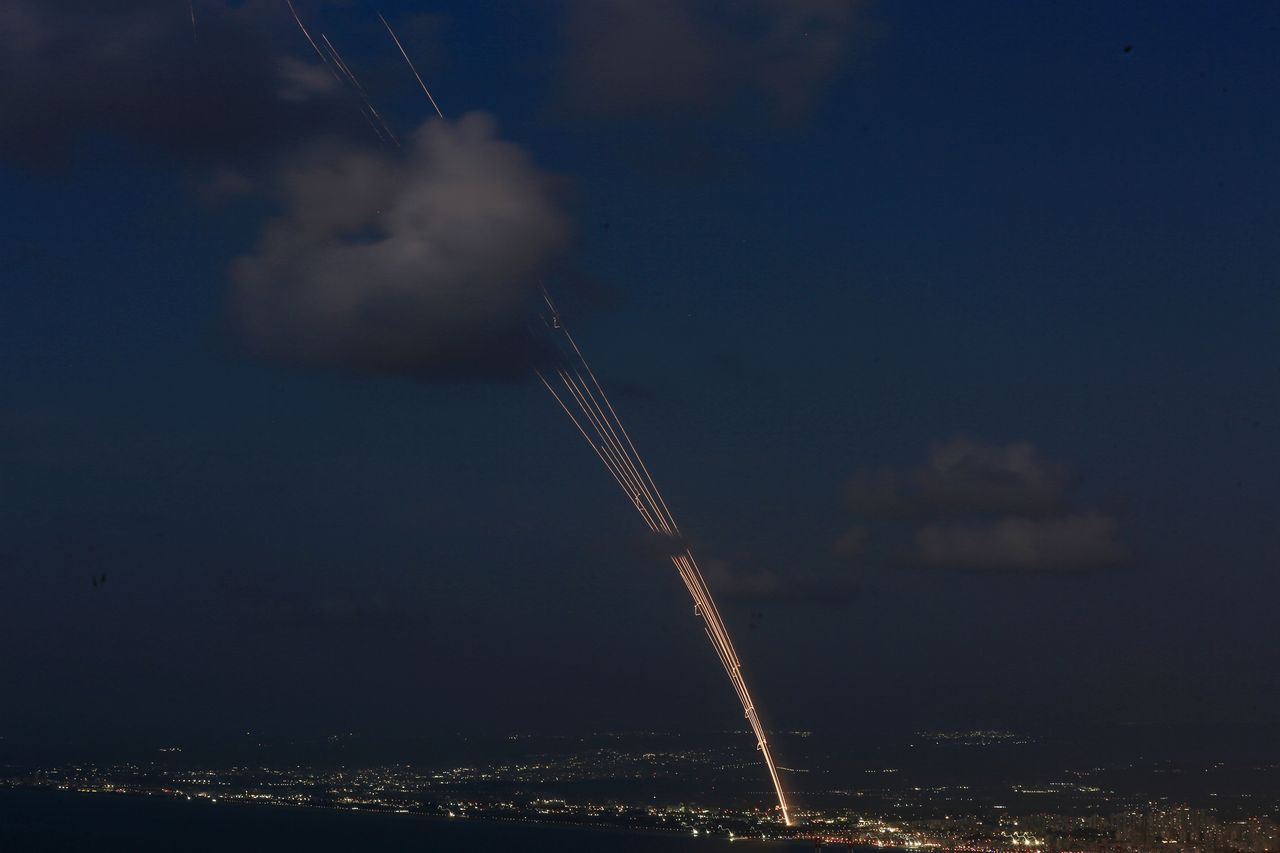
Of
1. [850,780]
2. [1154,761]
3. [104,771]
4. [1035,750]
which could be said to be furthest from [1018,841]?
[104,771]

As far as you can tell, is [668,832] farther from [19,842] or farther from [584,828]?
[19,842]

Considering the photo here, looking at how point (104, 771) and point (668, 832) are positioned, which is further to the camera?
point (104, 771)

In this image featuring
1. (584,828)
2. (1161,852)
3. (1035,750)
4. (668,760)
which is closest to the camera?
(1161,852)

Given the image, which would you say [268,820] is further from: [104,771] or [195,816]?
[104,771]

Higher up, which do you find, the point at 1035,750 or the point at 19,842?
the point at 1035,750

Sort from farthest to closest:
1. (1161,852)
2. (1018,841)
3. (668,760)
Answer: (668,760)
(1018,841)
(1161,852)

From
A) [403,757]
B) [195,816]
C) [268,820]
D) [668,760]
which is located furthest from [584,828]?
[403,757]
